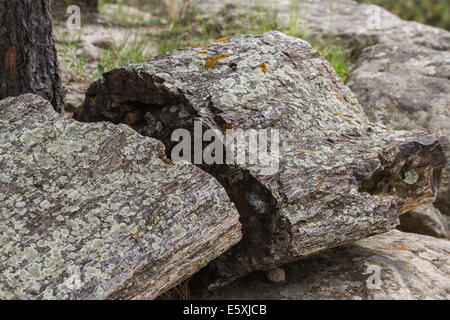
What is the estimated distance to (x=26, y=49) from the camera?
368cm

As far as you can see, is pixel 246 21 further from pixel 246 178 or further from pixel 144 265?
pixel 144 265

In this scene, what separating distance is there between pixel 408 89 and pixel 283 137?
261cm

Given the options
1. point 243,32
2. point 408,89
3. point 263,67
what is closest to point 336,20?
point 243,32

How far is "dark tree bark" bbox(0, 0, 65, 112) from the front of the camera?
3.57 m

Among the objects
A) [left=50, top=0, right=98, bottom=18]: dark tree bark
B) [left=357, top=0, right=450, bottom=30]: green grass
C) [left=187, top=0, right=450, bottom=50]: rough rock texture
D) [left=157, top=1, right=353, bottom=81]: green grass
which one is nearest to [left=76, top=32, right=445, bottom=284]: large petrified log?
[left=157, top=1, right=353, bottom=81]: green grass

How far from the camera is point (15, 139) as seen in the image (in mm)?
2910

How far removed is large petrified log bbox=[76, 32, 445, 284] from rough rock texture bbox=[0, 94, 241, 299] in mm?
304

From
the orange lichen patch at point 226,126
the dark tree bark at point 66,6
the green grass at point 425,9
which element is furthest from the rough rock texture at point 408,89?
the green grass at point 425,9

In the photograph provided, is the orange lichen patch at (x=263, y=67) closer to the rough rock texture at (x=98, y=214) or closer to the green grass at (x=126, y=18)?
the rough rock texture at (x=98, y=214)

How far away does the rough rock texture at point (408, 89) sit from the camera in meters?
4.75

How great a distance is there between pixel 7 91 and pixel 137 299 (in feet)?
7.32

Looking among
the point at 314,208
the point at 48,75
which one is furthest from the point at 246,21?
the point at 314,208

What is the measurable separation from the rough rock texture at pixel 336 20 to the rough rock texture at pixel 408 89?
3.01ft

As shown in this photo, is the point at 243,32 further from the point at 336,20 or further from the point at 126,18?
the point at 126,18
